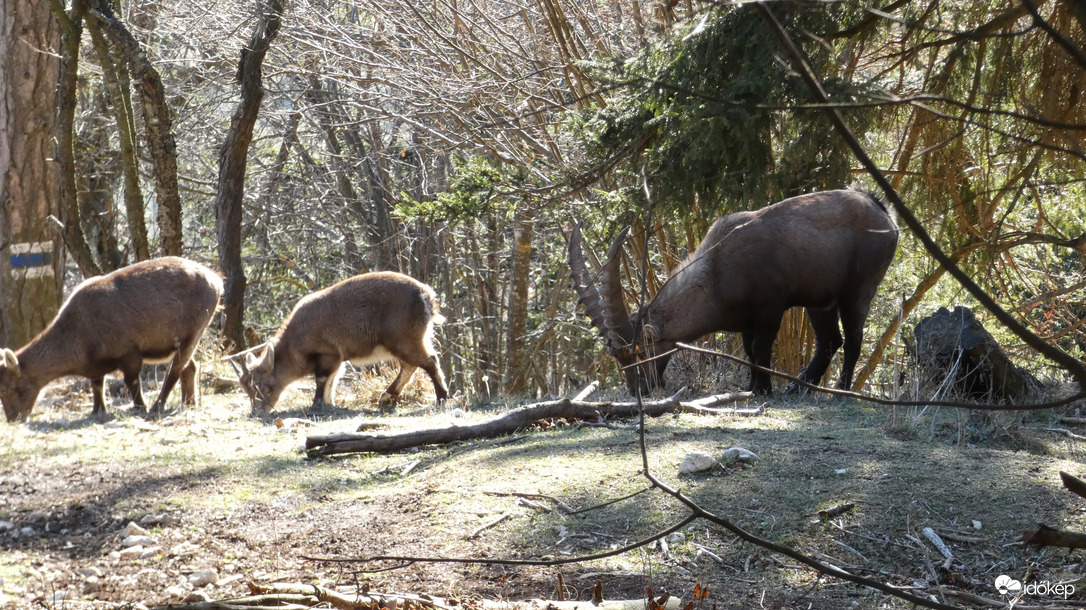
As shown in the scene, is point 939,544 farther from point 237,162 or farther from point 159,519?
point 237,162

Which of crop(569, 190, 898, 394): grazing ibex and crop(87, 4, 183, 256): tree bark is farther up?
crop(87, 4, 183, 256): tree bark

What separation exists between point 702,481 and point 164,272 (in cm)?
707

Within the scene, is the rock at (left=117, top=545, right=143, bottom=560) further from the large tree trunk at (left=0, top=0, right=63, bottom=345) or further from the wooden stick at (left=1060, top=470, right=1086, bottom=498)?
the large tree trunk at (left=0, top=0, right=63, bottom=345)

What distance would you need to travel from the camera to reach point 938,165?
32.6 feet

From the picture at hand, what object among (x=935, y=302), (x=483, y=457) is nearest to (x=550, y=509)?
(x=483, y=457)

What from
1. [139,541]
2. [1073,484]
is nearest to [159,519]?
[139,541]

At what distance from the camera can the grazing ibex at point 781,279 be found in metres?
9.09

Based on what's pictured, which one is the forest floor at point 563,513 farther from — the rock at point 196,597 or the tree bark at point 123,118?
the tree bark at point 123,118

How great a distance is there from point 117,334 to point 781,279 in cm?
682

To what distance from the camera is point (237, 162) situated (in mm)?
13070

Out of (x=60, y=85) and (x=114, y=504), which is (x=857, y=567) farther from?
(x=60, y=85)

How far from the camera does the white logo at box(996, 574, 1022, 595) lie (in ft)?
13.1

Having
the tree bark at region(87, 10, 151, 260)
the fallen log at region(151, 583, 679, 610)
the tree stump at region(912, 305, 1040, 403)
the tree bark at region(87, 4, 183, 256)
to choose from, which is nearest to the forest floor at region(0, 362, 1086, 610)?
the fallen log at region(151, 583, 679, 610)

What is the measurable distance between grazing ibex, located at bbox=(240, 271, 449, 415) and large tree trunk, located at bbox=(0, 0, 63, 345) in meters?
3.09
